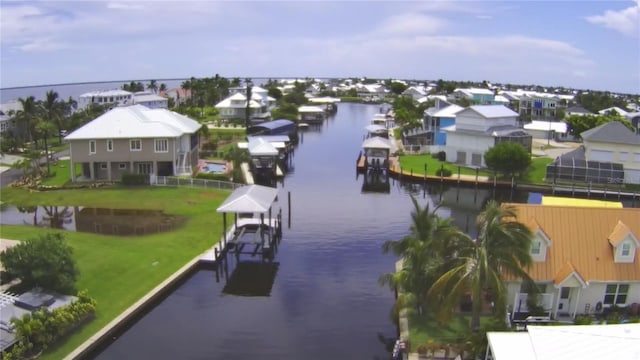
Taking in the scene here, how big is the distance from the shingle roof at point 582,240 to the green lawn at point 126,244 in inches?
761

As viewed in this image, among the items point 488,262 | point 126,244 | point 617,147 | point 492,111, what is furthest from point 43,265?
point 492,111

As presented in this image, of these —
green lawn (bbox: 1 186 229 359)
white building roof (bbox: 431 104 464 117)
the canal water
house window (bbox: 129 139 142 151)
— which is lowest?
the canal water

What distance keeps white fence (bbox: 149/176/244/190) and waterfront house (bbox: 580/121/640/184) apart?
37.3 m

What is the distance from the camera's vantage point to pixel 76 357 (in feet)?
72.2

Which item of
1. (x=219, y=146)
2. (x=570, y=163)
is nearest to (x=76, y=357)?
(x=570, y=163)

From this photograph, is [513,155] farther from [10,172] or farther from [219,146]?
[10,172]

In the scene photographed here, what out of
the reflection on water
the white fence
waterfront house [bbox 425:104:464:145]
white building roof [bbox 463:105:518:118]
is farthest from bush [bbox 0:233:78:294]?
waterfront house [bbox 425:104:464:145]

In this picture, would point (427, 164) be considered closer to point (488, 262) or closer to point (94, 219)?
point (94, 219)

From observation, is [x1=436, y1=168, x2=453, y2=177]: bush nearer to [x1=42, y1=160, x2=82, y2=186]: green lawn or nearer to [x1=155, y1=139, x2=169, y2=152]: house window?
[x1=155, y1=139, x2=169, y2=152]: house window

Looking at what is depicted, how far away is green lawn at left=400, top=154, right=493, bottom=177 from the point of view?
210 ft

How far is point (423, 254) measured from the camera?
23500 millimetres

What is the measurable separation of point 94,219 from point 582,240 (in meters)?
34.7

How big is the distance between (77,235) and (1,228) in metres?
6.43

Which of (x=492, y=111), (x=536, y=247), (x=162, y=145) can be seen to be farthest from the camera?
(x=492, y=111)
